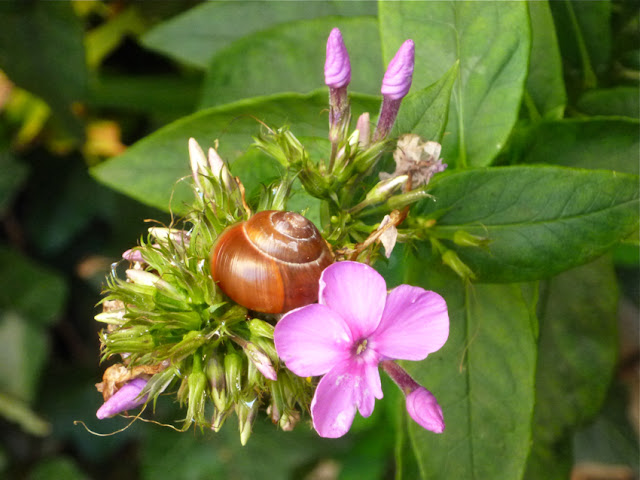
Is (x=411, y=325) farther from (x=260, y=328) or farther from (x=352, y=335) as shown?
(x=260, y=328)

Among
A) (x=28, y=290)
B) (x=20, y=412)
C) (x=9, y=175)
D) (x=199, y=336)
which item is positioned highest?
(x=199, y=336)

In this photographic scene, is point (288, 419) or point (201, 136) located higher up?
point (201, 136)

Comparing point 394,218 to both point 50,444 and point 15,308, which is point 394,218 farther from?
point 50,444

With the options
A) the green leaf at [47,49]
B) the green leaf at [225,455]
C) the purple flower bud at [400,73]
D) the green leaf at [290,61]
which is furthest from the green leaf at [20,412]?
the purple flower bud at [400,73]

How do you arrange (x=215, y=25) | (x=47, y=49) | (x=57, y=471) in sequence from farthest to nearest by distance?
1. (x=57, y=471)
2. (x=47, y=49)
3. (x=215, y=25)

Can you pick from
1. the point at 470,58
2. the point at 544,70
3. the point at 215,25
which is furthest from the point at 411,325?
the point at 215,25

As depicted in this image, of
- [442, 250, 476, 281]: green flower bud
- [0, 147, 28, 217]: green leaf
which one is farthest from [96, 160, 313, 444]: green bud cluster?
[0, 147, 28, 217]: green leaf

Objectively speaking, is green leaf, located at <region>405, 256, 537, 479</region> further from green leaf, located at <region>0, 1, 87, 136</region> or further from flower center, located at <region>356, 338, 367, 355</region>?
green leaf, located at <region>0, 1, 87, 136</region>
